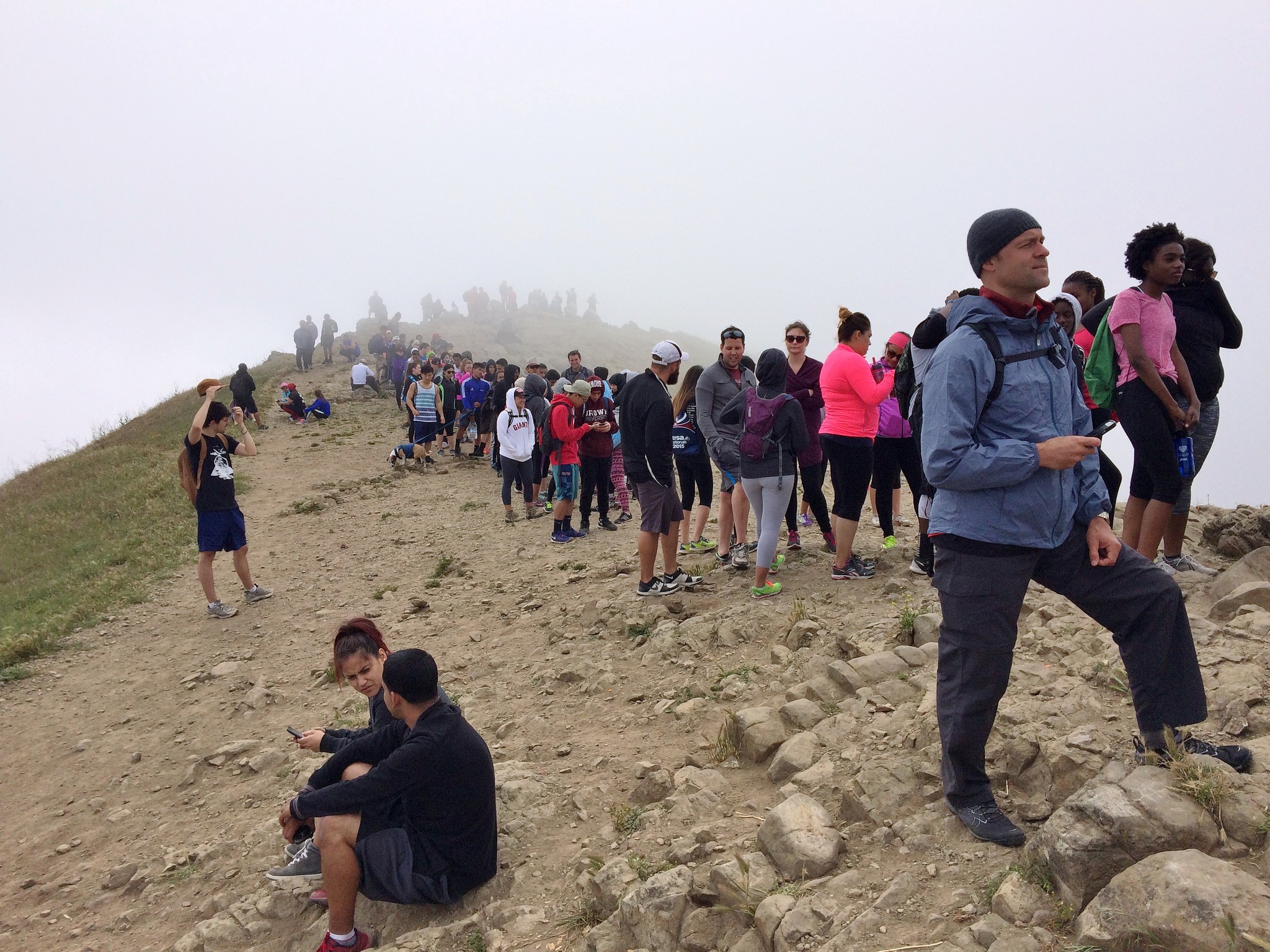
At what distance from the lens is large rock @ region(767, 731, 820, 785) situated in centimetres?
408

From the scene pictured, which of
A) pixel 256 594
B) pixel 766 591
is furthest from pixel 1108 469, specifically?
pixel 256 594

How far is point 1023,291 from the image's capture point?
9.38 ft

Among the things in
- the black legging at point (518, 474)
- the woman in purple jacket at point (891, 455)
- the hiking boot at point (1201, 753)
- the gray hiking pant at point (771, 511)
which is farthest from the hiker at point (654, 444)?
the black legging at point (518, 474)

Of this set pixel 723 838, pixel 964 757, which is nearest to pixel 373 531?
pixel 723 838

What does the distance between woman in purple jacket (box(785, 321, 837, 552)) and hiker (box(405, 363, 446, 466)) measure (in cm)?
1020

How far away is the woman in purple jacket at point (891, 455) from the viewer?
722 cm

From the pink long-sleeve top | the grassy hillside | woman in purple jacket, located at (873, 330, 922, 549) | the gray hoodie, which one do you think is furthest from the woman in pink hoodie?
the grassy hillside

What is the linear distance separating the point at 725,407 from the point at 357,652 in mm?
4139

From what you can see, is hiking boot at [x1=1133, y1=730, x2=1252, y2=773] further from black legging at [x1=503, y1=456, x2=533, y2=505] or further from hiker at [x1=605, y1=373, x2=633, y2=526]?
black legging at [x1=503, y1=456, x2=533, y2=505]

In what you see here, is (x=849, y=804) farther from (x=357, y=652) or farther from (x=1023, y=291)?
(x=357, y=652)

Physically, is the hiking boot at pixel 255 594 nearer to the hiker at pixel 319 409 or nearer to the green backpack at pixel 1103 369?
the green backpack at pixel 1103 369

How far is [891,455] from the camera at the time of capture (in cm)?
763

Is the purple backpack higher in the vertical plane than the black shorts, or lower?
higher

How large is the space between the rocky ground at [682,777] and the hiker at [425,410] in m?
7.50
